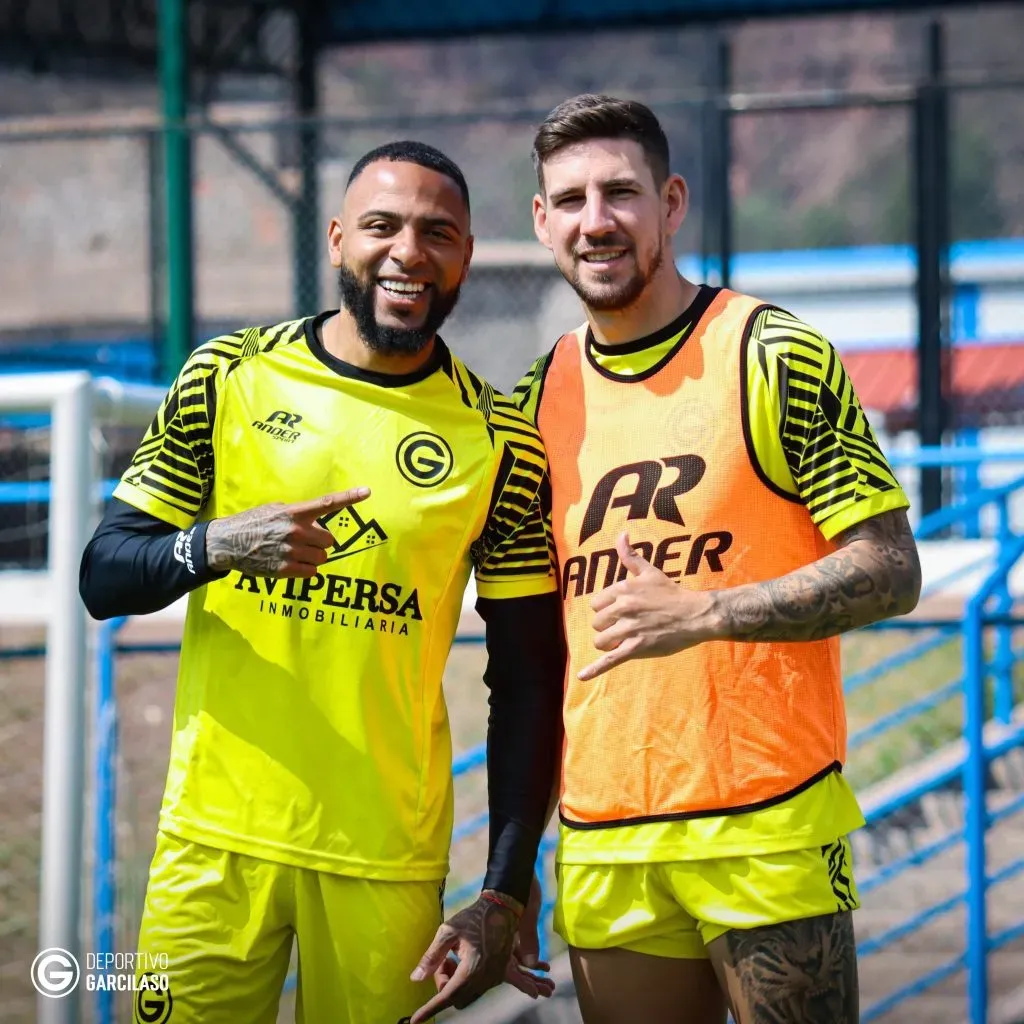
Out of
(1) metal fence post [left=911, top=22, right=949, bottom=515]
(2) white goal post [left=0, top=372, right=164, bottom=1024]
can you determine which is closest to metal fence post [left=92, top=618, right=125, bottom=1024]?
(2) white goal post [left=0, top=372, right=164, bottom=1024]


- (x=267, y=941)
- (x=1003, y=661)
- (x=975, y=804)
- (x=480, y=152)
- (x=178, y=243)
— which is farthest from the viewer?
(x=480, y=152)

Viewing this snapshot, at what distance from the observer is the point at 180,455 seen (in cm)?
280

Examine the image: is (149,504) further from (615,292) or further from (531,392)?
(615,292)

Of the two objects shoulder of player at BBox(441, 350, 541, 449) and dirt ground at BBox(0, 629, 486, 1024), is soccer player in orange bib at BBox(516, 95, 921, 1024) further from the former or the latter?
dirt ground at BBox(0, 629, 486, 1024)

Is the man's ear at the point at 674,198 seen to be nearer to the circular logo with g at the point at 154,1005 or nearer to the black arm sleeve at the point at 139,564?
the black arm sleeve at the point at 139,564

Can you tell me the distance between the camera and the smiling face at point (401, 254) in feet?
9.21

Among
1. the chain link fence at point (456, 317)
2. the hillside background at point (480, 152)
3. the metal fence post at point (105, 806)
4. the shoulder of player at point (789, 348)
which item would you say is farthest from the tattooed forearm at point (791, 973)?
the hillside background at point (480, 152)

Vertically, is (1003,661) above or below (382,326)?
below

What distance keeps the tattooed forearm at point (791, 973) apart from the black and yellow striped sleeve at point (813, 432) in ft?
2.44

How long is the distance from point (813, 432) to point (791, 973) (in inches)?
39.4

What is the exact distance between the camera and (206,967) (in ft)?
8.88

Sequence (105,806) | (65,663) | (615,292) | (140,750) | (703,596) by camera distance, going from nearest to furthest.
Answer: (703,596) < (615,292) < (65,663) < (105,806) < (140,750)

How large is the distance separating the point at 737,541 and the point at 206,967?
1.29 metres

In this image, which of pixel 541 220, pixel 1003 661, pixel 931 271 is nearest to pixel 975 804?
pixel 1003 661
